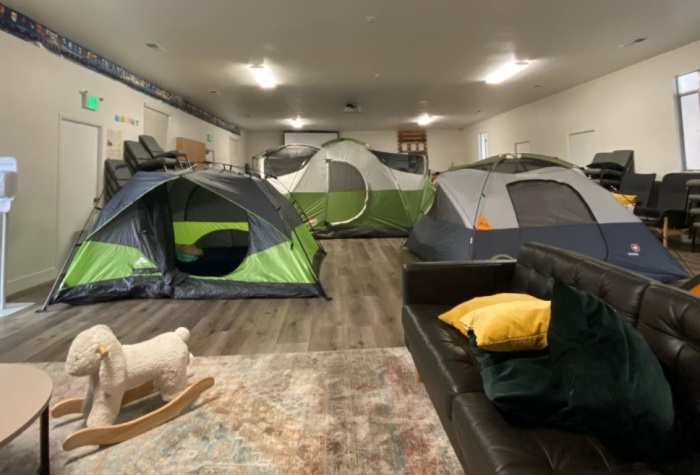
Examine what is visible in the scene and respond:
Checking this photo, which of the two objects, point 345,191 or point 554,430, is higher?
point 345,191

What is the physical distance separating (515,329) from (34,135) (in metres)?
4.73

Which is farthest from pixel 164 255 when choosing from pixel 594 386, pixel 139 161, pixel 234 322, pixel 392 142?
pixel 392 142

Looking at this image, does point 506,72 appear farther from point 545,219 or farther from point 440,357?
point 440,357

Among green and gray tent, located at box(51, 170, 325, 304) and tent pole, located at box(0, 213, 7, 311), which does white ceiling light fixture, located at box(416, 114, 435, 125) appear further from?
tent pole, located at box(0, 213, 7, 311)

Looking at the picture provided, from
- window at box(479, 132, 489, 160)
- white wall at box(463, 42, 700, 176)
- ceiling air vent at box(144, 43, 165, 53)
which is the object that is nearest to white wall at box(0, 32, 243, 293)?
ceiling air vent at box(144, 43, 165, 53)

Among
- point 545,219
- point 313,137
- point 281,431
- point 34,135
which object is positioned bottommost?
point 281,431

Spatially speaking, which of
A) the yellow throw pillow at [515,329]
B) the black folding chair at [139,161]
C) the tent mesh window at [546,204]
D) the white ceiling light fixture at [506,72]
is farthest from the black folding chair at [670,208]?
the black folding chair at [139,161]

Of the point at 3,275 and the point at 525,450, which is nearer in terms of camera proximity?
the point at 525,450

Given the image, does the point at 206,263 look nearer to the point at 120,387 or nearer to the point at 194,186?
the point at 194,186

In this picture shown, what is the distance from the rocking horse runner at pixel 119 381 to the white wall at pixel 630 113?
6.66m

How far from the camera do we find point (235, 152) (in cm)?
1066

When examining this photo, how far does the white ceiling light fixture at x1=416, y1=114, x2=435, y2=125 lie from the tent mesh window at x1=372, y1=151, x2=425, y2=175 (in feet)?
9.86

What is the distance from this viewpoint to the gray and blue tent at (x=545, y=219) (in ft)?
11.1

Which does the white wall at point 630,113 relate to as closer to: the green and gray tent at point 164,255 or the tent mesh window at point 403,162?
the tent mesh window at point 403,162
